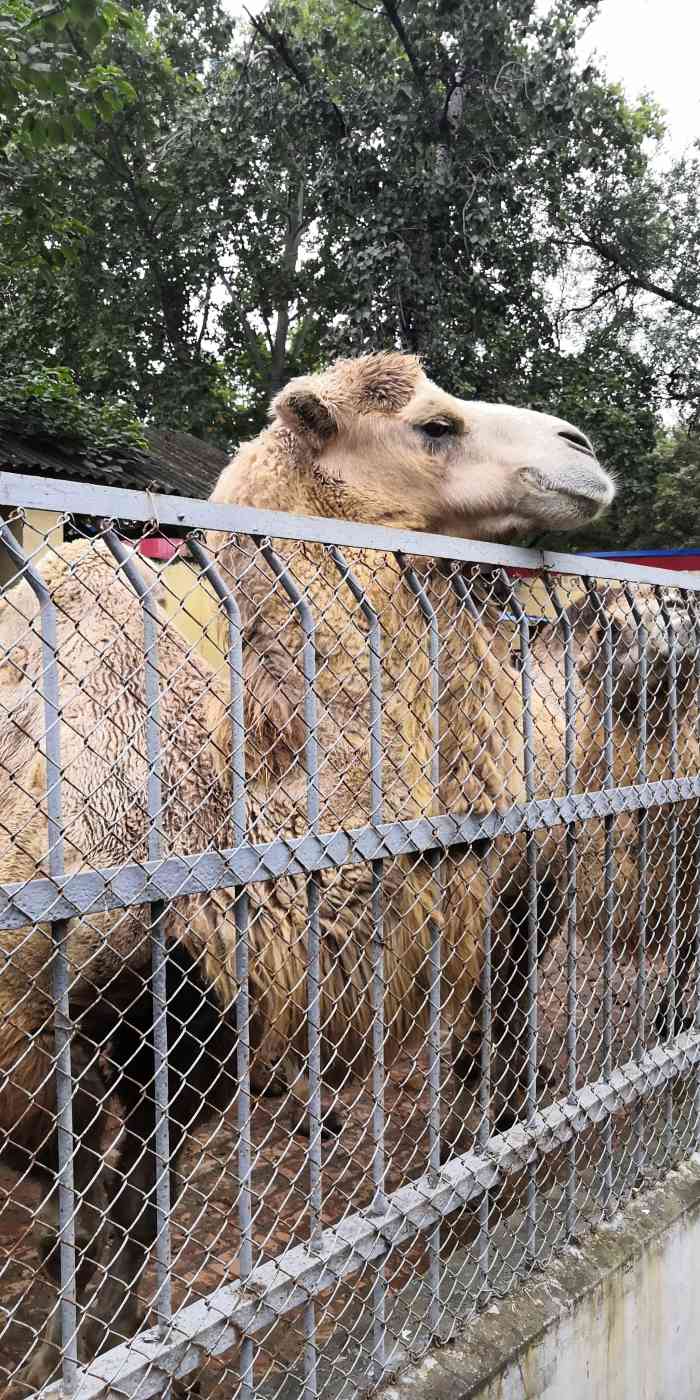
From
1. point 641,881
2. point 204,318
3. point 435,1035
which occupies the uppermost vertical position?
point 204,318

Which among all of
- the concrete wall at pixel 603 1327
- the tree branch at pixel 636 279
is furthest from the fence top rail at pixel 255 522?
the tree branch at pixel 636 279

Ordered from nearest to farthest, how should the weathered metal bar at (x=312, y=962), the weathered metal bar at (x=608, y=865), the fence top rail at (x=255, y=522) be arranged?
1. the fence top rail at (x=255, y=522)
2. the weathered metal bar at (x=312, y=962)
3. the weathered metal bar at (x=608, y=865)

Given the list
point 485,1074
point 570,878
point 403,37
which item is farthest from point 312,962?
point 403,37

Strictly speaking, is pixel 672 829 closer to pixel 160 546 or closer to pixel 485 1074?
pixel 485 1074

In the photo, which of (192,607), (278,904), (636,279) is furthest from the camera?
(636,279)

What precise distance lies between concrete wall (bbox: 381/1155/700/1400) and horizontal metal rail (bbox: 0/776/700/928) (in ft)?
3.80

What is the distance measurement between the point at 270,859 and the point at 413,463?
1.59 metres

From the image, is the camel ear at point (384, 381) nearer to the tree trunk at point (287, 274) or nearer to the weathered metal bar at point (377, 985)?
the weathered metal bar at point (377, 985)

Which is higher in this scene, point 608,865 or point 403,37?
point 403,37

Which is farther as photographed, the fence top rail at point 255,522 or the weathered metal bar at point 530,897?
the weathered metal bar at point 530,897

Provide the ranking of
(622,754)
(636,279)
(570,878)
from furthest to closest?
(636,279) < (622,754) < (570,878)

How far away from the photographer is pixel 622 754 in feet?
13.3

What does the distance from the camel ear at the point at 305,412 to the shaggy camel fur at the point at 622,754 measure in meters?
0.92

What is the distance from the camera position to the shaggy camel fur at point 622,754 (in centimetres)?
345
